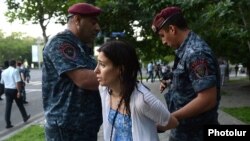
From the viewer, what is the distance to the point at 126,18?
1496 cm

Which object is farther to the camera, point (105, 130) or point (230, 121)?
point (230, 121)

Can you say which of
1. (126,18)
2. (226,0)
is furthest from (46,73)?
(126,18)

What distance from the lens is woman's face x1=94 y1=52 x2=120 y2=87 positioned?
258 centimetres

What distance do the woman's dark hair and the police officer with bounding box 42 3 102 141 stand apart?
47 cm

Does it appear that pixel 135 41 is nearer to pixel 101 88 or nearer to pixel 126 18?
pixel 126 18

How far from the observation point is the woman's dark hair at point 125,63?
255cm

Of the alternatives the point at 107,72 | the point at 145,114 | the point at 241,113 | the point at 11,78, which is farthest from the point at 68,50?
the point at 241,113

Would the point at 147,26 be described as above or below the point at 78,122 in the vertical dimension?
above

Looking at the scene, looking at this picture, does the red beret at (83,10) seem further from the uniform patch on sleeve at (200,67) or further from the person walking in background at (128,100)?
the uniform patch on sleeve at (200,67)

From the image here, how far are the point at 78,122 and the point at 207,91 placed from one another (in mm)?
896

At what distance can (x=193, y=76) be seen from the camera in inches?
113

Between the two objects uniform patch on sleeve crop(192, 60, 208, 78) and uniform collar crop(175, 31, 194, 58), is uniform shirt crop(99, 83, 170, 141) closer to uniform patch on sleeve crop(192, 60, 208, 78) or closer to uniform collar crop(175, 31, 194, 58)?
uniform patch on sleeve crop(192, 60, 208, 78)

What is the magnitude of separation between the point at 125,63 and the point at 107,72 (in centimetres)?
12

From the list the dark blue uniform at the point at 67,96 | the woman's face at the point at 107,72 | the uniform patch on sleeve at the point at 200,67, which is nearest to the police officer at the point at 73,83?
the dark blue uniform at the point at 67,96
